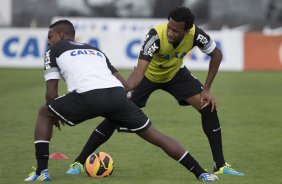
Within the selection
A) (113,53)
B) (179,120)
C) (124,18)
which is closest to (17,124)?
(179,120)

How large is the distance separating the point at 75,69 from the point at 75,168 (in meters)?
1.54

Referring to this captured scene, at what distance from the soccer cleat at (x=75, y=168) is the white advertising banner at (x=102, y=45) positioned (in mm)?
16649

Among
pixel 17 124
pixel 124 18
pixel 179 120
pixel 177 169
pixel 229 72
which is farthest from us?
pixel 124 18

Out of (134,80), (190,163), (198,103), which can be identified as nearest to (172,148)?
(190,163)

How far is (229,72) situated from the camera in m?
26.1

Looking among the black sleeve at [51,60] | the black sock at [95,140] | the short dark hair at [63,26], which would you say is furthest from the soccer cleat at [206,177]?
the short dark hair at [63,26]

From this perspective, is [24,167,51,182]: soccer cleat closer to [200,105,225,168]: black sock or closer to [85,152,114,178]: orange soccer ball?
[85,152,114,178]: orange soccer ball

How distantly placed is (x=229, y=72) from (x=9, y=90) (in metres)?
8.78

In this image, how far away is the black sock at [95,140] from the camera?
958 cm

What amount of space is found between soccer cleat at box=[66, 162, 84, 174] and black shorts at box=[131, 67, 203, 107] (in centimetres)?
110

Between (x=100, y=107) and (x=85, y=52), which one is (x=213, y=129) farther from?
(x=85, y=52)

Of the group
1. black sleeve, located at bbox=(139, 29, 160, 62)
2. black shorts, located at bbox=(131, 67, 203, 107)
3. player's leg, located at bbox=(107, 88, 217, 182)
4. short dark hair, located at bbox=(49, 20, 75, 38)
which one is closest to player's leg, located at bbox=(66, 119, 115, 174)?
black shorts, located at bbox=(131, 67, 203, 107)

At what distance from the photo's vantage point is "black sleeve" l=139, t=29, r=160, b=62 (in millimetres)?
8984

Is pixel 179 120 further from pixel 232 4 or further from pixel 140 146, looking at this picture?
pixel 232 4
